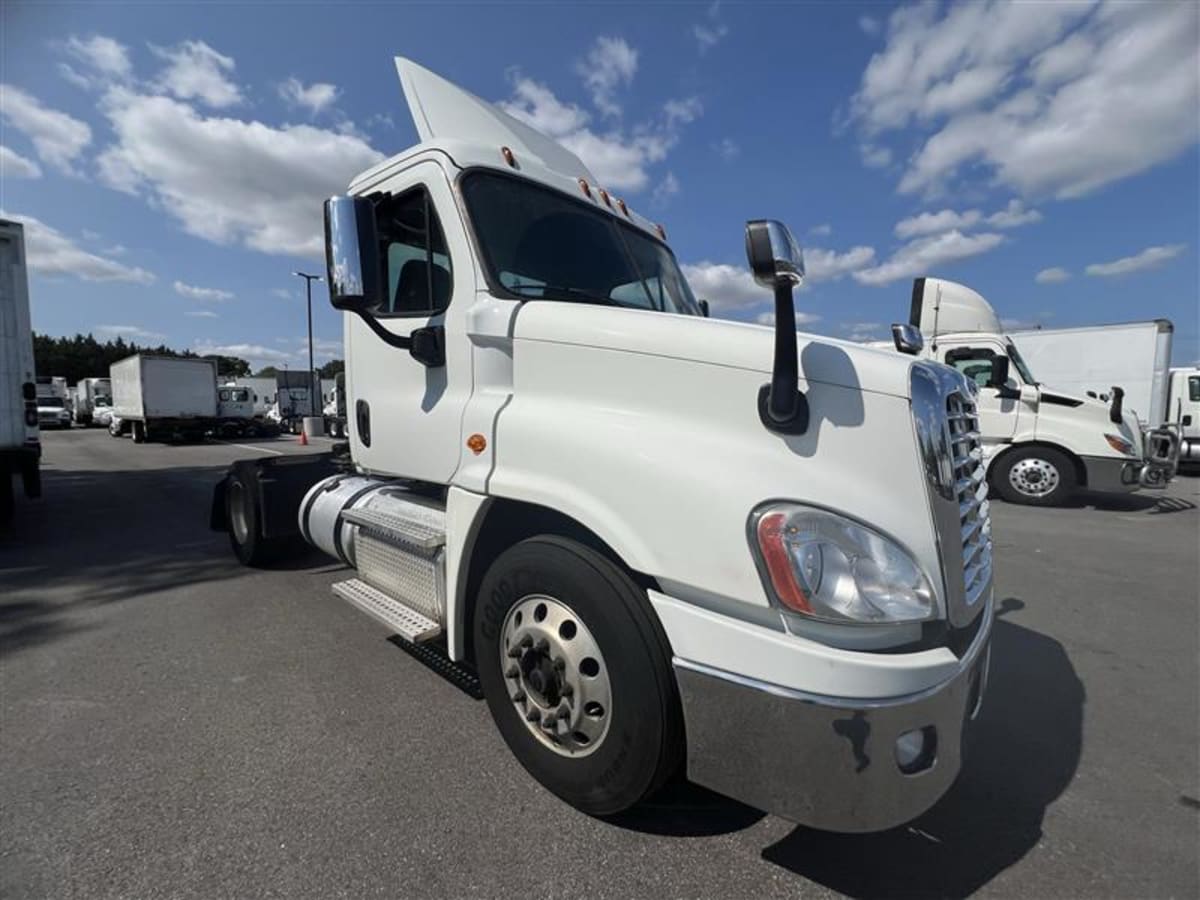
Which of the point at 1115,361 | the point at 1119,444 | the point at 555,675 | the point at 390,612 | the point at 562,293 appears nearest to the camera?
the point at 555,675

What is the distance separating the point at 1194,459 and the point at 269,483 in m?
18.8

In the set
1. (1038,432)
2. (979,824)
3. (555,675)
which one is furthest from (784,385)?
(1038,432)

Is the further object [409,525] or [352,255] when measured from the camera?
[409,525]

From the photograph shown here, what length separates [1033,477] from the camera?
913 cm

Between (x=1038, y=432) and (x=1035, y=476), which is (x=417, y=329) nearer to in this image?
(x=1038, y=432)

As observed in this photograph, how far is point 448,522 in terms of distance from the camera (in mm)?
2646

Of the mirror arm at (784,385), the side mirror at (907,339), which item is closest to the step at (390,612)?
the mirror arm at (784,385)

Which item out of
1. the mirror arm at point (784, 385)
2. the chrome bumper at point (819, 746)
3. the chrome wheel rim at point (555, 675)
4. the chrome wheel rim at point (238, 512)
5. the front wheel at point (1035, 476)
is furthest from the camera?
the front wheel at point (1035, 476)

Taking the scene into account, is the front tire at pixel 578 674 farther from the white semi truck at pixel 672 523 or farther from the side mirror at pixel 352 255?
the side mirror at pixel 352 255

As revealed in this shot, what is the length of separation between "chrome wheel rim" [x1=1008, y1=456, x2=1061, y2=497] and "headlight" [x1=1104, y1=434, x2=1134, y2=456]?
752mm

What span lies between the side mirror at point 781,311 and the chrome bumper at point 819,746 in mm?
794

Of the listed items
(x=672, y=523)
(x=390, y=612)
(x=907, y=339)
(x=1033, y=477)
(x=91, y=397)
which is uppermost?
(x=907, y=339)

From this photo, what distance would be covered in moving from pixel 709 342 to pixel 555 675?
4.33ft

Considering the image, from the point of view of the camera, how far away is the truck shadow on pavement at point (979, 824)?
2.00 metres
